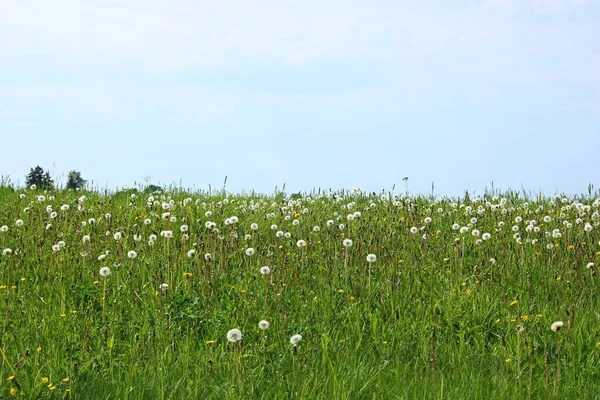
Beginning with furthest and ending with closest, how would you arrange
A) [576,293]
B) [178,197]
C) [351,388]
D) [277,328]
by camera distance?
[178,197] → [576,293] → [277,328] → [351,388]

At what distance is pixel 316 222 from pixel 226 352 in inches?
184

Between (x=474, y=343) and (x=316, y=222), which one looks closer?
(x=474, y=343)

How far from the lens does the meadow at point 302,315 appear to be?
4.33 meters

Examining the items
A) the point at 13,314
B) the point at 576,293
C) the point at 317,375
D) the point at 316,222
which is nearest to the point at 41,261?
the point at 13,314

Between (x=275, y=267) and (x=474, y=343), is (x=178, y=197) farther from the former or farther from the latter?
(x=474, y=343)

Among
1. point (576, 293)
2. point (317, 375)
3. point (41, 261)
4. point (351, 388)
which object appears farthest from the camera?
point (41, 261)

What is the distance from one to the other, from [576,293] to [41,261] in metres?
5.32

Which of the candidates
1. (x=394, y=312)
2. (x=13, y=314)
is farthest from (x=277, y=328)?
(x=13, y=314)

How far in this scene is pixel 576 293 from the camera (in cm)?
644

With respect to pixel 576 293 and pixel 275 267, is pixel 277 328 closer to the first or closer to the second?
pixel 275 267

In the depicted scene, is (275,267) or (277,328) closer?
(277,328)

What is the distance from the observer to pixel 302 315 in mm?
5551

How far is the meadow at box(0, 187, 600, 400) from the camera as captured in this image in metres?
4.33

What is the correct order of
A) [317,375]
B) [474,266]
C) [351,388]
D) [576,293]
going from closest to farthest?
[351,388]
[317,375]
[576,293]
[474,266]
